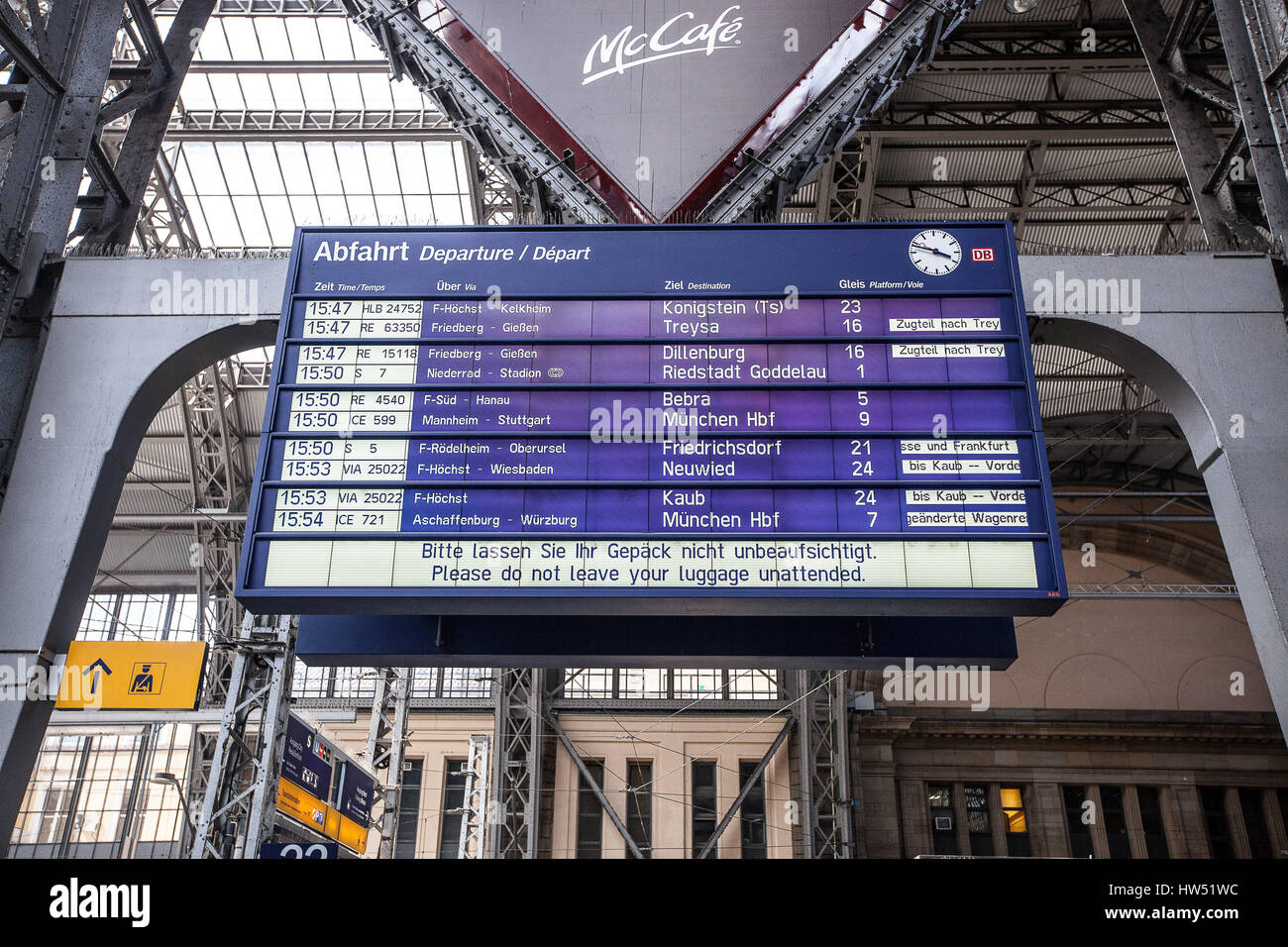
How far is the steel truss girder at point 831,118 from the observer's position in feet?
37.6

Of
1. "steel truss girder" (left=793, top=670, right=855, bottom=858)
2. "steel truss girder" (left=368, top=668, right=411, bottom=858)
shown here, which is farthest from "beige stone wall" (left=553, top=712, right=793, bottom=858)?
"steel truss girder" (left=368, top=668, right=411, bottom=858)

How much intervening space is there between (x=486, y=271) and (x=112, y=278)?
3806 millimetres

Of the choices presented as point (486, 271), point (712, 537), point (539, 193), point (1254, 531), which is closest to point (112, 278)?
point (486, 271)

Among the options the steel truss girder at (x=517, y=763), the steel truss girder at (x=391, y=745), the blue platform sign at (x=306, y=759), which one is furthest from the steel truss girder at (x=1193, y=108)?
the steel truss girder at (x=517, y=763)

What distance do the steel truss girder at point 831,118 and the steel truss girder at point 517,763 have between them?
19.9m

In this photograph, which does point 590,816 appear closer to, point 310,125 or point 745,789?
point 745,789

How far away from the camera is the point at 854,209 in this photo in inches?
997

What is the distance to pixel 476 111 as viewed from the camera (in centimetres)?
1189

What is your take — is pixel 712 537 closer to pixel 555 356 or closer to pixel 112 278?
pixel 555 356

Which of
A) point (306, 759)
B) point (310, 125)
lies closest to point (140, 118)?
point (306, 759)

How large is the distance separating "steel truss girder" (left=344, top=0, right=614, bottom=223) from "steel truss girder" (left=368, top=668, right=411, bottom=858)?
47.2ft

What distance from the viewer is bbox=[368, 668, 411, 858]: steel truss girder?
2244 cm

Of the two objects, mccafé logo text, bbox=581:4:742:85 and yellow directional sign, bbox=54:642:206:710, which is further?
yellow directional sign, bbox=54:642:206:710

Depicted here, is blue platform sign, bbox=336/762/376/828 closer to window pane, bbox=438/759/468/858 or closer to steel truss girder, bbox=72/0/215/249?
window pane, bbox=438/759/468/858
